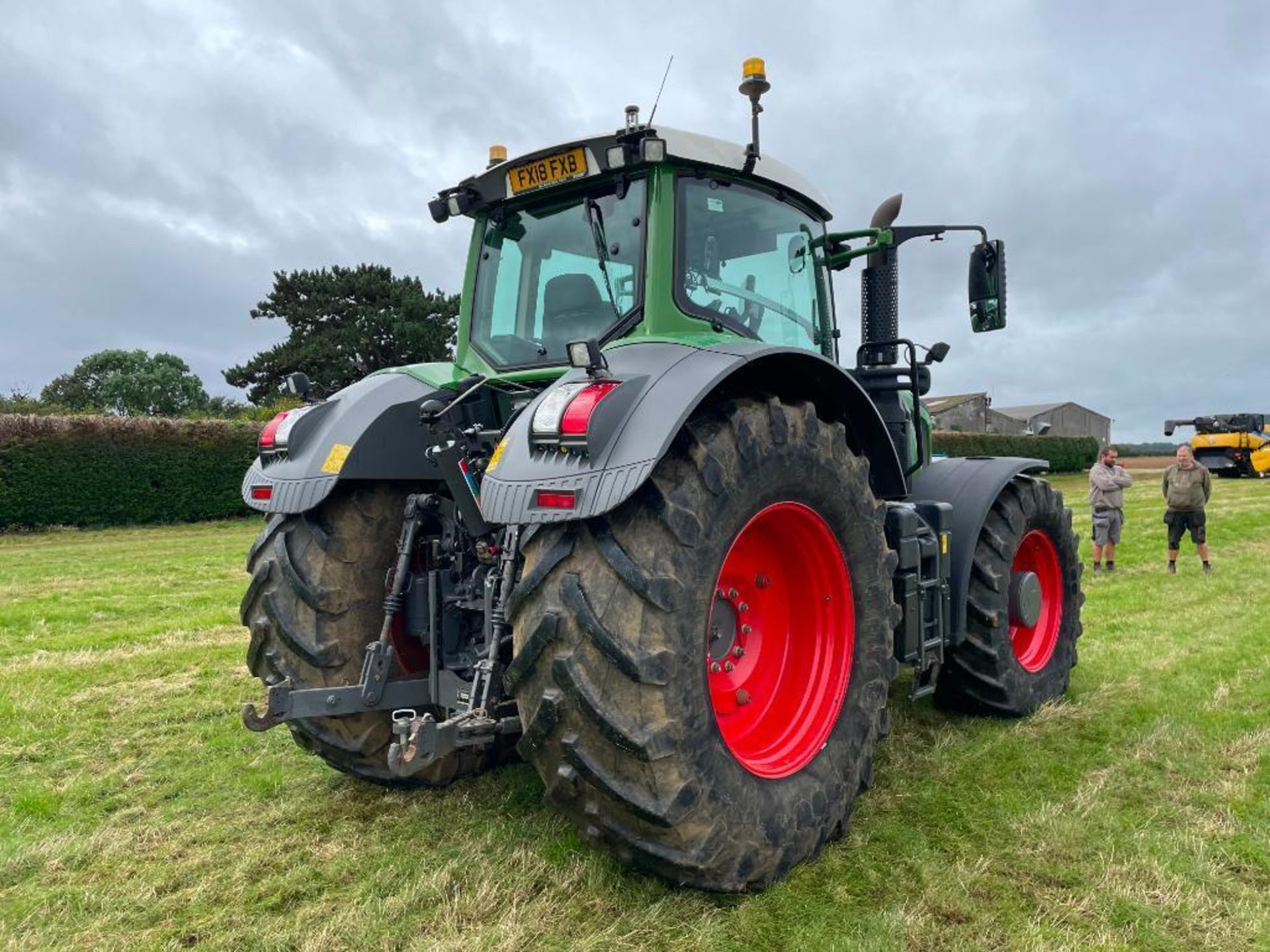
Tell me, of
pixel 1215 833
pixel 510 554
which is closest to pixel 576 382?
pixel 510 554

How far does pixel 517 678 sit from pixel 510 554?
0.45 metres

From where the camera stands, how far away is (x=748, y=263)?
3.92 metres

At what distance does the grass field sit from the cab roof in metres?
2.44

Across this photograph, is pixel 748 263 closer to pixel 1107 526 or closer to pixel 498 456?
pixel 498 456

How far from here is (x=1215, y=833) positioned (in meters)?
3.27

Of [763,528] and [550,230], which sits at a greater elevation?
[550,230]

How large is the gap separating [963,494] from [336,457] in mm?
2995

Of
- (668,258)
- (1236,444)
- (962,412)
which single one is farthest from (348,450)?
(962,412)

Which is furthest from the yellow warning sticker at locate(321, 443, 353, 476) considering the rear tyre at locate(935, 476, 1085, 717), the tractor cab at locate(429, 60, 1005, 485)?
the rear tyre at locate(935, 476, 1085, 717)

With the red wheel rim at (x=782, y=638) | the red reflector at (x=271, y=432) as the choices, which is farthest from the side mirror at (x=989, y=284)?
the red reflector at (x=271, y=432)

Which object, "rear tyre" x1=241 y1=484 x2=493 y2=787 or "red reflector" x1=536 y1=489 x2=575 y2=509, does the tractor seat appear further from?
"red reflector" x1=536 y1=489 x2=575 y2=509

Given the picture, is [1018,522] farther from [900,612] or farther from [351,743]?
[351,743]

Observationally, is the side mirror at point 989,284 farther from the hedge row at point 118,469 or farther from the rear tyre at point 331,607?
the hedge row at point 118,469

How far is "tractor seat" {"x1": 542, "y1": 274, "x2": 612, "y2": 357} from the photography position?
11.9ft
